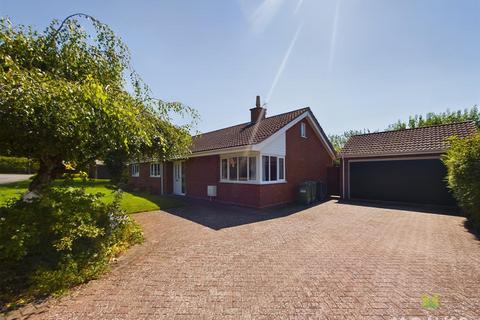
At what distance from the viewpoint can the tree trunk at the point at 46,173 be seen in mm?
5605

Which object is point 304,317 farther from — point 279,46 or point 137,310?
point 279,46

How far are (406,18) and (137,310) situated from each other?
33.9ft

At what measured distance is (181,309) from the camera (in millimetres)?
3309

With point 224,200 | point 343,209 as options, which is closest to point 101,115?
point 224,200

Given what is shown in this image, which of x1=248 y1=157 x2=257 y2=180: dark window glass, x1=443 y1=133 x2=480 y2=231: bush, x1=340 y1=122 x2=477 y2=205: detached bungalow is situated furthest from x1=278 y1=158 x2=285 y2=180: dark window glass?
x1=443 y1=133 x2=480 y2=231: bush

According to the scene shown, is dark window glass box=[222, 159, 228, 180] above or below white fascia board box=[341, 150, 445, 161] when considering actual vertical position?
below

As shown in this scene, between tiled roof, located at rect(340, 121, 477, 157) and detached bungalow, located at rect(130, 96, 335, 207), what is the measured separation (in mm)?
2194

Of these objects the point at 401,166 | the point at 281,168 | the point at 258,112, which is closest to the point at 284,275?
the point at 281,168

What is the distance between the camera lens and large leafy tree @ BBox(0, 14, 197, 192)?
370 cm

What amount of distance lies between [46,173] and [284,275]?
6.02 m

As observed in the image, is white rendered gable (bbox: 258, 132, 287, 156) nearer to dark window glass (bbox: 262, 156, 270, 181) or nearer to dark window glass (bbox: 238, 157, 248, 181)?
dark window glass (bbox: 262, 156, 270, 181)

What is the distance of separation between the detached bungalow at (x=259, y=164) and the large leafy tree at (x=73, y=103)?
4.23 meters

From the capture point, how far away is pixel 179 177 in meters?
16.2

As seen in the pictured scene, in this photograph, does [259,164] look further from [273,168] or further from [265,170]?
[273,168]
